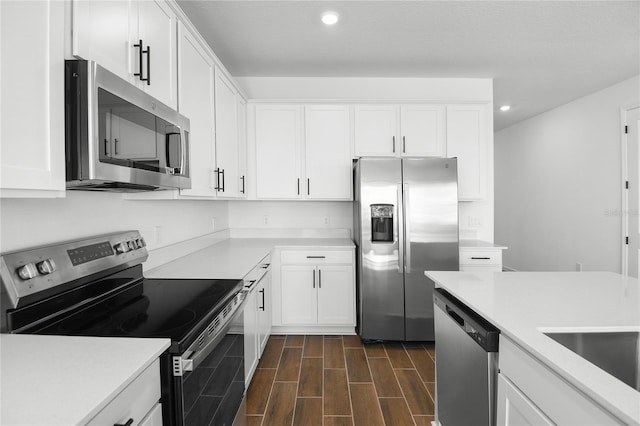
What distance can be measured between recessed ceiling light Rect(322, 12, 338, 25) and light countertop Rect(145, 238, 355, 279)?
6.09 feet

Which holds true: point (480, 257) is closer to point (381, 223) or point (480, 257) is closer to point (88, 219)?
point (381, 223)

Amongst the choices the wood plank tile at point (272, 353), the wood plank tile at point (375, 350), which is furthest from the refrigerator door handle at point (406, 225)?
the wood plank tile at point (272, 353)


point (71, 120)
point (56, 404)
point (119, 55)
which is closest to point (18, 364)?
point (56, 404)

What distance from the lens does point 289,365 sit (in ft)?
8.63

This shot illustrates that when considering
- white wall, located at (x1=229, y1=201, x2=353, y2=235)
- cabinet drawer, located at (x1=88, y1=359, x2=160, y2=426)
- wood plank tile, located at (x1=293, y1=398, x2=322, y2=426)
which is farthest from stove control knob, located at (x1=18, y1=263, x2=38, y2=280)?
white wall, located at (x1=229, y1=201, x2=353, y2=235)

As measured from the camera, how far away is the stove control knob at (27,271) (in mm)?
1082

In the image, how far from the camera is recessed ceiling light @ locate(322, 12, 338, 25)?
2.39 m

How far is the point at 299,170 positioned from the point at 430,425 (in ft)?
7.96

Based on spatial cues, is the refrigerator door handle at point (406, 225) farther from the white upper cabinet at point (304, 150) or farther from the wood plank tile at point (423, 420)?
the wood plank tile at point (423, 420)

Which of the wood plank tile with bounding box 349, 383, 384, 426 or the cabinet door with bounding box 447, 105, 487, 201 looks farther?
the cabinet door with bounding box 447, 105, 487, 201

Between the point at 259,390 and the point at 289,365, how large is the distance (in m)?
0.40

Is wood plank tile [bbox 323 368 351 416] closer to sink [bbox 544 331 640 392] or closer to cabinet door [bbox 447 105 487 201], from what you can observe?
sink [bbox 544 331 640 392]

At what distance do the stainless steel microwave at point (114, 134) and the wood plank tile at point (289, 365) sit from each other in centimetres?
165

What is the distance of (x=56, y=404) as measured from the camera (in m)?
0.66
